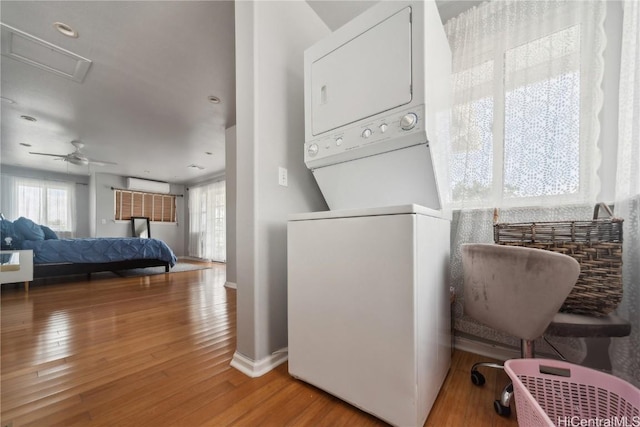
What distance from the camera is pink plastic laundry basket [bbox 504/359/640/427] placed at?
2.35 feet

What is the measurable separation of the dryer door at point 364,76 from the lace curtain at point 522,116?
0.61 meters

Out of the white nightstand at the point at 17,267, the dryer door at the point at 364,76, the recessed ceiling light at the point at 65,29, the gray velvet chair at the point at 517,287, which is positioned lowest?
the white nightstand at the point at 17,267

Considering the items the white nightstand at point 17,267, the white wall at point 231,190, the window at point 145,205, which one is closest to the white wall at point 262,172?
the white wall at point 231,190

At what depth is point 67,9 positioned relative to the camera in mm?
1712

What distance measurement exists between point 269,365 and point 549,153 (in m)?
1.92

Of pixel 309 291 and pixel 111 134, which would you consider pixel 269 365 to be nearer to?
pixel 309 291

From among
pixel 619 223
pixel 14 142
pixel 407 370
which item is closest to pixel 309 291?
pixel 407 370

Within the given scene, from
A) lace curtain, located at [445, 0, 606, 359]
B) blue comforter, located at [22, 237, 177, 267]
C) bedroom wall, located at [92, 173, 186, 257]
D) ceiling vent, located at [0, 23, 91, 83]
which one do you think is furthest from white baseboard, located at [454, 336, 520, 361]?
bedroom wall, located at [92, 173, 186, 257]

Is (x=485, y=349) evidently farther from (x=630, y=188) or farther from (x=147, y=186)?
(x=147, y=186)

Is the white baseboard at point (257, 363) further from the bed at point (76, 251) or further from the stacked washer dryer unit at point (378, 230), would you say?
the bed at point (76, 251)

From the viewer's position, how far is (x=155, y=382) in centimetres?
121

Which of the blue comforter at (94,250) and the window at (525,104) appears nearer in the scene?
the window at (525,104)

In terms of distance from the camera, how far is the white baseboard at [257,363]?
124 cm

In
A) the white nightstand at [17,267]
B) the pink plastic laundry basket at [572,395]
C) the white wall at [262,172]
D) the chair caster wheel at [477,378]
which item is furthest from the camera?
the white nightstand at [17,267]
